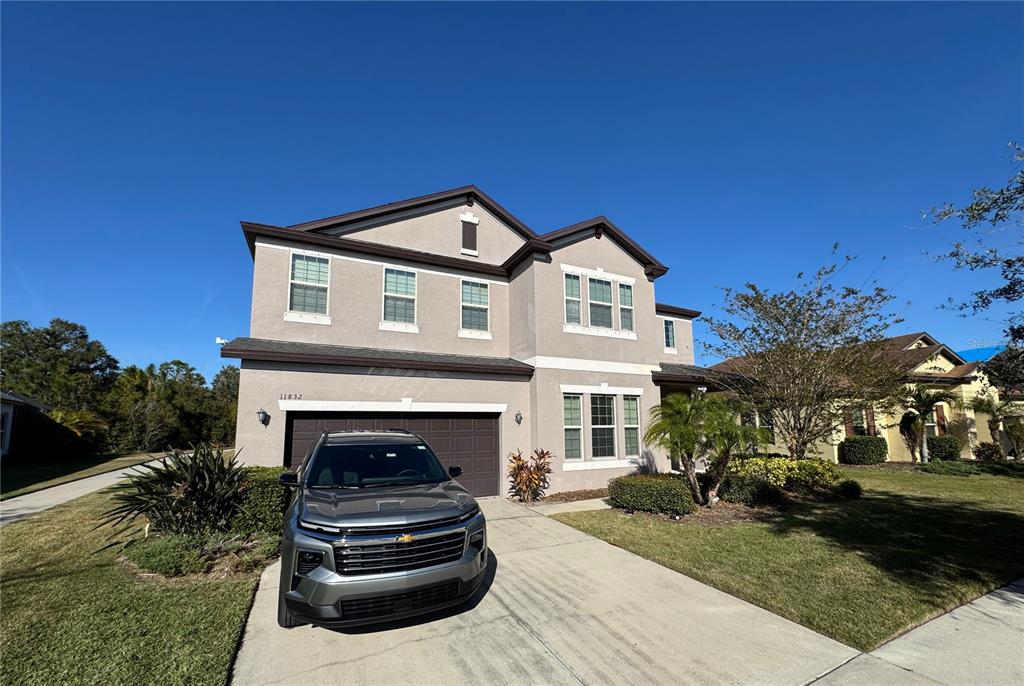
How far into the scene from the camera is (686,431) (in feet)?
33.6

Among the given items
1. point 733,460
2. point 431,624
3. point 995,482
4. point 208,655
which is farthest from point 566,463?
point 995,482

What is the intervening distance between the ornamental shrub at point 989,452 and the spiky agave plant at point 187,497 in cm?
2788

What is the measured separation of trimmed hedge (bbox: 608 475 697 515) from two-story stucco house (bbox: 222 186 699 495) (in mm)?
2360

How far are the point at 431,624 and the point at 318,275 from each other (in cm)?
991

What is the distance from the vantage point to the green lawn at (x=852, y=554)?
5066mm

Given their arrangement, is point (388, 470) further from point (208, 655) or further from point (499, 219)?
point (499, 219)

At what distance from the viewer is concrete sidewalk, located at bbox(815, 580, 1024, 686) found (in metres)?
3.71

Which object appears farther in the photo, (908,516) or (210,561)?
(908,516)

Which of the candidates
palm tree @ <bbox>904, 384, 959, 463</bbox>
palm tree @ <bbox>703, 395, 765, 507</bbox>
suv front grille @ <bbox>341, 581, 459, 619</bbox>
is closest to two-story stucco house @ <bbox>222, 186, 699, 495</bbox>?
palm tree @ <bbox>703, 395, 765, 507</bbox>

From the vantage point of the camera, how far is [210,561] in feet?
20.6

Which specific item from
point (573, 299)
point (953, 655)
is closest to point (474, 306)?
point (573, 299)

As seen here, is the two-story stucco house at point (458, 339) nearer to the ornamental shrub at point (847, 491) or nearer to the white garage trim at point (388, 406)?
the white garage trim at point (388, 406)

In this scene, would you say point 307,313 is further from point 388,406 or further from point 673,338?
point 673,338

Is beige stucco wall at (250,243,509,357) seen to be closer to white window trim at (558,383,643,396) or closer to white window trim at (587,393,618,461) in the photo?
white window trim at (558,383,643,396)
